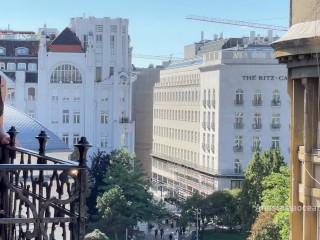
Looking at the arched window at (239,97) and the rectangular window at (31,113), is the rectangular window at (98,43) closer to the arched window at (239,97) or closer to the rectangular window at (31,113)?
the rectangular window at (31,113)

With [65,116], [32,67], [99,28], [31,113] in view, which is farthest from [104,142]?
[99,28]

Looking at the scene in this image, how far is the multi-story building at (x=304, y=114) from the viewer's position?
12.4m

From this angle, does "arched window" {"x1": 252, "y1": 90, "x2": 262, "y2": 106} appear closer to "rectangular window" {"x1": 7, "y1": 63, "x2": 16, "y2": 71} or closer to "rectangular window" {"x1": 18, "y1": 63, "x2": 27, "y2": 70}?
"rectangular window" {"x1": 18, "y1": 63, "x2": 27, "y2": 70}

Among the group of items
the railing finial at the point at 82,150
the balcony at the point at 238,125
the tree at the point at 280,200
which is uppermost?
the railing finial at the point at 82,150

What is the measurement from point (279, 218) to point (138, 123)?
71832 millimetres

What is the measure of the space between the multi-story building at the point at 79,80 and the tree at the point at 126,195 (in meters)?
16.2

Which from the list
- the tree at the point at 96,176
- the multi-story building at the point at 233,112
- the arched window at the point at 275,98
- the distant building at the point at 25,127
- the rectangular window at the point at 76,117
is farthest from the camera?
the rectangular window at the point at 76,117

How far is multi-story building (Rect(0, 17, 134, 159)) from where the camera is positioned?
77.2m

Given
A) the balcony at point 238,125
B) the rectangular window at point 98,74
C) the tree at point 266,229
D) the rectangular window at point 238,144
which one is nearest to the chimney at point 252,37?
the balcony at point 238,125

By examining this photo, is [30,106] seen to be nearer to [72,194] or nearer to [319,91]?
[319,91]

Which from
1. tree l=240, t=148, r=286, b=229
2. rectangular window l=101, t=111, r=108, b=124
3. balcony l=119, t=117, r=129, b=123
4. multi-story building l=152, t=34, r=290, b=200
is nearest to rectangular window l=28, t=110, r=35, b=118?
rectangular window l=101, t=111, r=108, b=124

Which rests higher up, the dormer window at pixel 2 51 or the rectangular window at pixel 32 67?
the dormer window at pixel 2 51

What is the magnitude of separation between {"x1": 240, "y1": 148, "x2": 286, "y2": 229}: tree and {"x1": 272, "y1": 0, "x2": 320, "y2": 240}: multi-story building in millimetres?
39176

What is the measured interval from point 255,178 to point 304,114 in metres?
40.3
